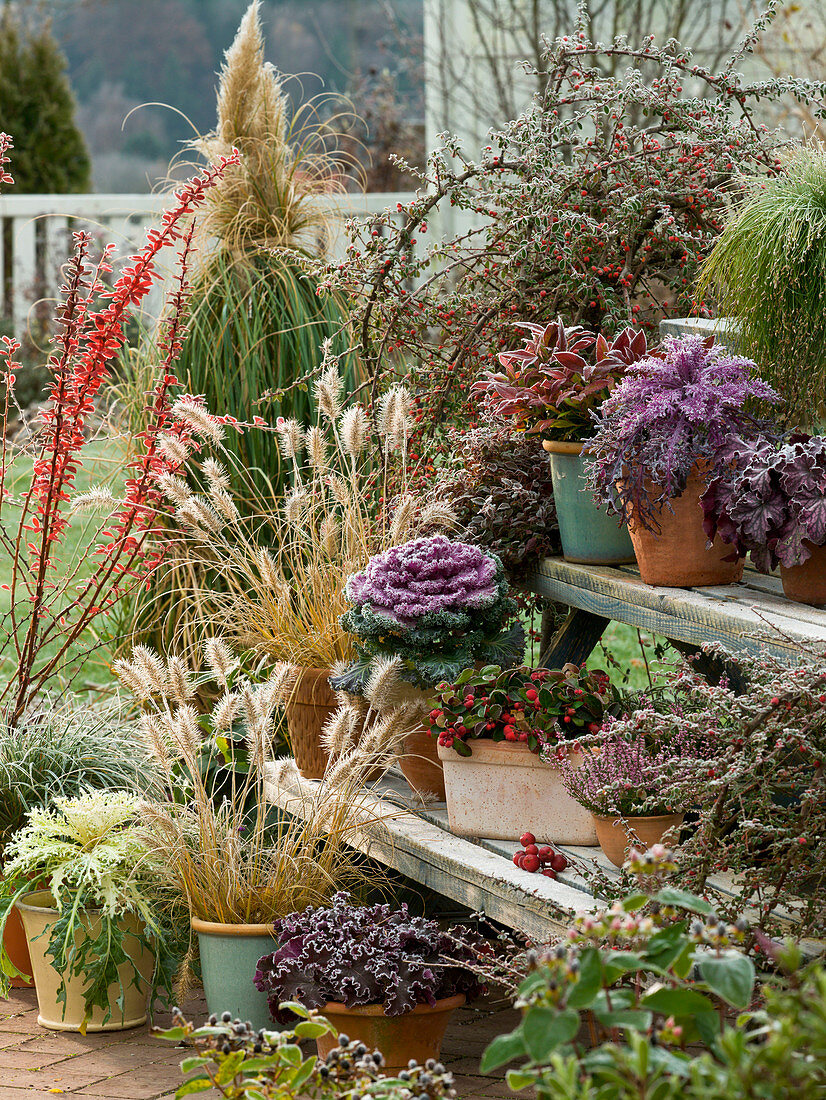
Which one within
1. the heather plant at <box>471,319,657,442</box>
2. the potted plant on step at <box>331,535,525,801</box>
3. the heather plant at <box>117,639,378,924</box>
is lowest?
the heather plant at <box>117,639,378,924</box>

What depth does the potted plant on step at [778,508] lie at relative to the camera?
2.16 m

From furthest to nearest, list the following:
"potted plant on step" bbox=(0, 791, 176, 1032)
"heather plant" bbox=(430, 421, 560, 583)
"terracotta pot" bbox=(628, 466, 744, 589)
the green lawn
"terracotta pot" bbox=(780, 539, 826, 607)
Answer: the green lawn → "heather plant" bbox=(430, 421, 560, 583) → "potted plant on step" bbox=(0, 791, 176, 1032) → "terracotta pot" bbox=(628, 466, 744, 589) → "terracotta pot" bbox=(780, 539, 826, 607)

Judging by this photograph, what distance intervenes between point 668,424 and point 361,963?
1.22m

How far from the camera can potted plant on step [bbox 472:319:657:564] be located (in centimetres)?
269

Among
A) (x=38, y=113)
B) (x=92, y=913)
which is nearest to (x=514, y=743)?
(x=92, y=913)

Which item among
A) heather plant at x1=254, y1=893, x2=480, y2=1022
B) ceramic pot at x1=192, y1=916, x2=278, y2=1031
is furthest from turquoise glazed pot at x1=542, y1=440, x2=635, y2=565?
ceramic pot at x1=192, y1=916, x2=278, y2=1031

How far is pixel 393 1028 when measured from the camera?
2516mm

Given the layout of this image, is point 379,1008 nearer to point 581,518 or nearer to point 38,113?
point 581,518

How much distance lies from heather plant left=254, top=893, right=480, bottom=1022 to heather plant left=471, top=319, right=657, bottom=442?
1.09 metres

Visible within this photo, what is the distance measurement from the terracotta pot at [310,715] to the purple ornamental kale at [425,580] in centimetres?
34

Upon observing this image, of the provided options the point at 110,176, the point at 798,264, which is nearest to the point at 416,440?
the point at 798,264

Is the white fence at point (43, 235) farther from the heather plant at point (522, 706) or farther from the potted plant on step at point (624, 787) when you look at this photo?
the potted plant on step at point (624, 787)

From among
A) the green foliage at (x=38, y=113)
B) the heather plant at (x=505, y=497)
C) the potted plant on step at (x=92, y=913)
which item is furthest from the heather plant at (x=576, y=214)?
the green foliage at (x=38, y=113)

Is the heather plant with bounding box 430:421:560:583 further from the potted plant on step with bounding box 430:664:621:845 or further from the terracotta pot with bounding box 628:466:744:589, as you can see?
the terracotta pot with bounding box 628:466:744:589
